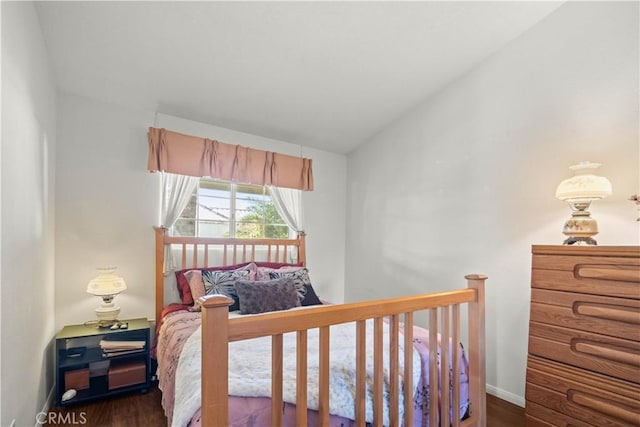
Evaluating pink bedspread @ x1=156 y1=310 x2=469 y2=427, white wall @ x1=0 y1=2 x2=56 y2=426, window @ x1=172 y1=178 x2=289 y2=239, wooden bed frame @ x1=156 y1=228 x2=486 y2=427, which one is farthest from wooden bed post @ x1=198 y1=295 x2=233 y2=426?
window @ x1=172 y1=178 x2=289 y2=239

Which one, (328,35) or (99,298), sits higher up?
(328,35)

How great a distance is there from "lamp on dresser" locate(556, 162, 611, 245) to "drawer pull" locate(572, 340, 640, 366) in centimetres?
57

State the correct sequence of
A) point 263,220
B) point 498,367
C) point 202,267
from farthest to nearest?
1. point 263,220
2. point 202,267
3. point 498,367

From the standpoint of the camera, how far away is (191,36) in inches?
83.6

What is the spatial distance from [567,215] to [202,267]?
118 inches

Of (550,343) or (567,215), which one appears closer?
(550,343)

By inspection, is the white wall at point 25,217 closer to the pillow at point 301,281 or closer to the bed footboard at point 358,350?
the bed footboard at point 358,350

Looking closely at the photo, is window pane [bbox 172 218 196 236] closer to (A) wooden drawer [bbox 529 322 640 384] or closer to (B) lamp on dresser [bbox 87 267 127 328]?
(B) lamp on dresser [bbox 87 267 127 328]

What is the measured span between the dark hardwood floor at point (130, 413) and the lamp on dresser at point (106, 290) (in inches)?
21.6

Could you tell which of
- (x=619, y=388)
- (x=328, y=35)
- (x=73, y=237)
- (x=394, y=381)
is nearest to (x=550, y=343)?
(x=619, y=388)

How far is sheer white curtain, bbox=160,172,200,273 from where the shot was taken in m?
2.84

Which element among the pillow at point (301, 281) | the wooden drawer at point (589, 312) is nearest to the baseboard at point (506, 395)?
the wooden drawer at point (589, 312)

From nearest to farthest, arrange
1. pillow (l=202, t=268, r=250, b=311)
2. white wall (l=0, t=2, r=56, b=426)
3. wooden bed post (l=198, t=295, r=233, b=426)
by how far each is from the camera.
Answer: wooden bed post (l=198, t=295, r=233, b=426), white wall (l=0, t=2, r=56, b=426), pillow (l=202, t=268, r=250, b=311)

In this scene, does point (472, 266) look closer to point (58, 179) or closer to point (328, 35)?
point (328, 35)
